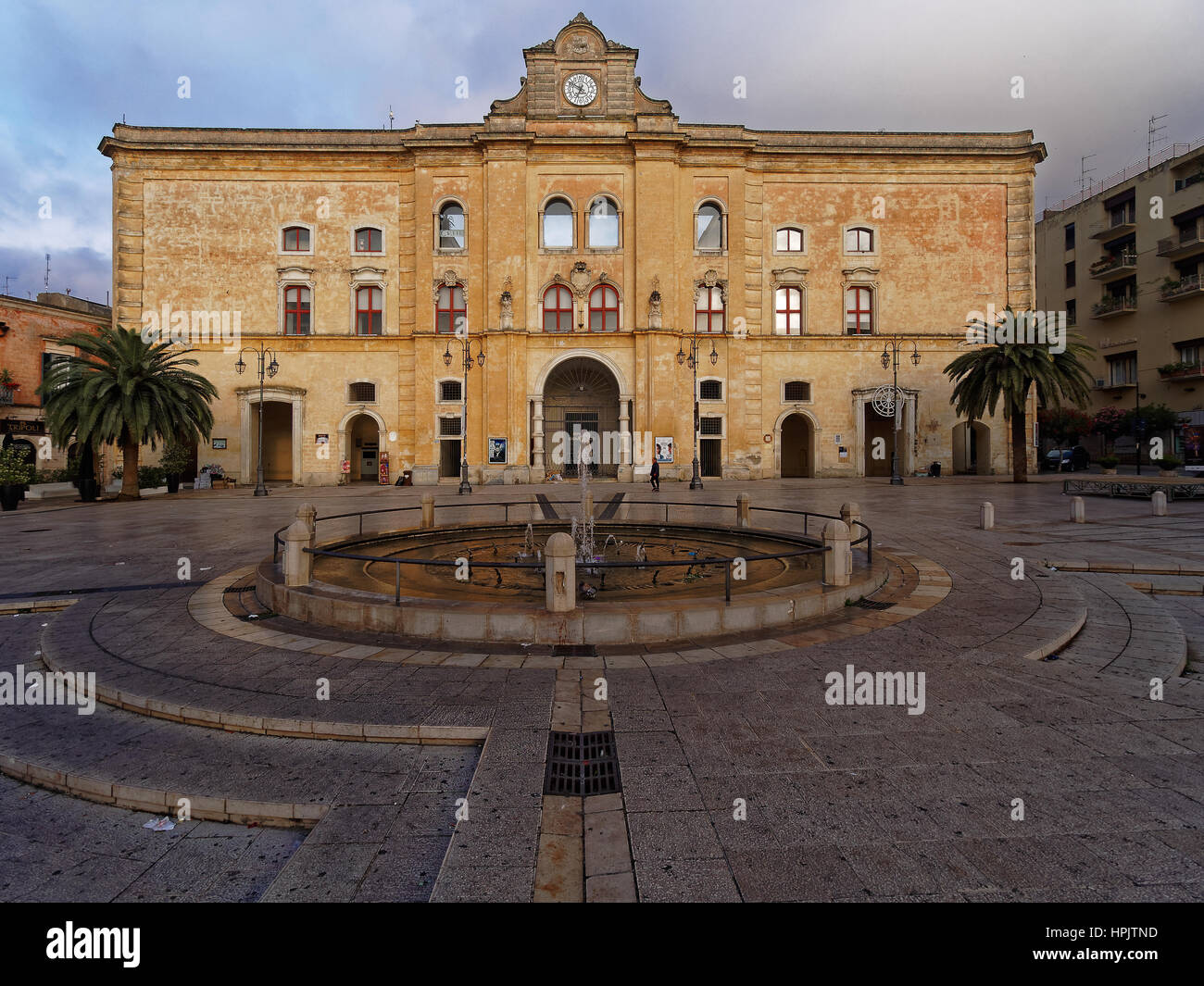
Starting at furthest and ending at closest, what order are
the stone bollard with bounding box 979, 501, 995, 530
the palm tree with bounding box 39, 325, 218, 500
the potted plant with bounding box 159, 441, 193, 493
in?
the potted plant with bounding box 159, 441, 193, 493
the palm tree with bounding box 39, 325, 218, 500
the stone bollard with bounding box 979, 501, 995, 530

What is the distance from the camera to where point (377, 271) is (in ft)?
112

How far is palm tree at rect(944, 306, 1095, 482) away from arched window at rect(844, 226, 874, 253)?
9365 millimetres

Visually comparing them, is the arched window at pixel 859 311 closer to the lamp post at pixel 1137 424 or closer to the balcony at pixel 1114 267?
the lamp post at pixel 1137 424

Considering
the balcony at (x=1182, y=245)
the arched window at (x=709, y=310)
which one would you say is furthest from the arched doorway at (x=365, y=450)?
the balcony at (x=1182, y=245)

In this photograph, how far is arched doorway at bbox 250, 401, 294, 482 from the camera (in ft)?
120

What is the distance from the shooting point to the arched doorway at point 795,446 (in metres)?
39.2

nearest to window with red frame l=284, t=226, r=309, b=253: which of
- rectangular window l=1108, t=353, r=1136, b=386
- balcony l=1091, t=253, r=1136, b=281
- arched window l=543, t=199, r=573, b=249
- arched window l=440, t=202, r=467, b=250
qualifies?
arched window l=440, t=202, r=467, b=250

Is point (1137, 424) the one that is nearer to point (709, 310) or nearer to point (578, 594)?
point (709, 310)

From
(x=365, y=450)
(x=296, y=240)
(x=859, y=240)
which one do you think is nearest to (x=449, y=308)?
(x=296, y=240)

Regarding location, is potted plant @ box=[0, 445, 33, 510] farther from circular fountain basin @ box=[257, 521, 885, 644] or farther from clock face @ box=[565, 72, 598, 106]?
clock face @ box=[565, 72, 598, 106]
